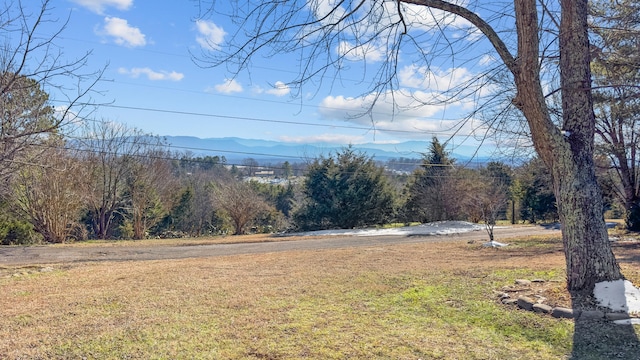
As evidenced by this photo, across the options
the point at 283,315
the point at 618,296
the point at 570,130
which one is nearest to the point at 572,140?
the point at 570,130

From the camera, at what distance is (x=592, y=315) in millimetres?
3846

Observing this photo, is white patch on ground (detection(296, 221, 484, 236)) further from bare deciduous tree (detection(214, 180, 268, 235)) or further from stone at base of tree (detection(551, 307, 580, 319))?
stone at base of tree (detection(551, 307, 580, 319))

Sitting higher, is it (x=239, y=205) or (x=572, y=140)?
(x=572, y=140)

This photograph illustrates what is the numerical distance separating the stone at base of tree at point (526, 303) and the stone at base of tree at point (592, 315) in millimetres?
471

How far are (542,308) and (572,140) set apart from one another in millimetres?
1874

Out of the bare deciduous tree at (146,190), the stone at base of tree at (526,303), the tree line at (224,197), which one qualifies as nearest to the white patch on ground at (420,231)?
the tree line at (224,197)

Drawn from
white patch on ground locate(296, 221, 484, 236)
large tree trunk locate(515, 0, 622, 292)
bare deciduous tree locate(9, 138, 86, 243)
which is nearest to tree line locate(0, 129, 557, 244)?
bare deciduous tree locate(9, 138, 86, 243)

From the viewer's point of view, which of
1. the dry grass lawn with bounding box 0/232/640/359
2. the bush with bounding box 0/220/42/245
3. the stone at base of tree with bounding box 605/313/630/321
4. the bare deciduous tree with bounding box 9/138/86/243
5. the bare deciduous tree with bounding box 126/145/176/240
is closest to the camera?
the dry grass lawn with bounding box 0/232/640/359

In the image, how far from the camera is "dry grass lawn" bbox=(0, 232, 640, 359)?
10.6ft

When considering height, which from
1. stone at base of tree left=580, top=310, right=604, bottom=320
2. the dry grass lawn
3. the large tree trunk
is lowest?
the dry grass lawn

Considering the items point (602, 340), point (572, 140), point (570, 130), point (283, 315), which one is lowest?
point (283, 315)

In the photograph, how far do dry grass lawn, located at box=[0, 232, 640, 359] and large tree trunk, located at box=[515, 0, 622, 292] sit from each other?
0.53m

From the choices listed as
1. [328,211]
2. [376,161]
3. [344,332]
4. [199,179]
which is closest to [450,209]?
[376,161]

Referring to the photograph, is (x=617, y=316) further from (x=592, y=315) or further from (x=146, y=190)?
(x=146, y=190)
